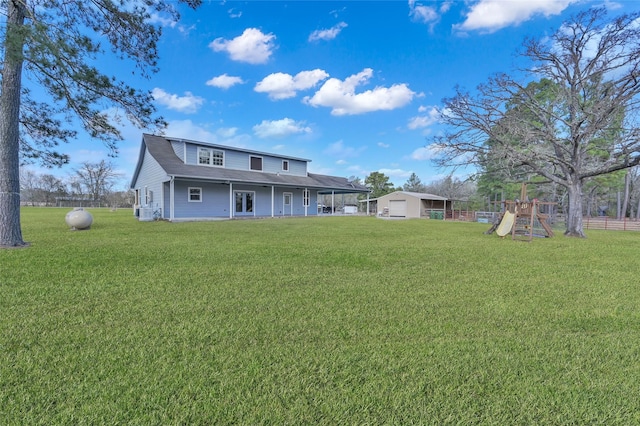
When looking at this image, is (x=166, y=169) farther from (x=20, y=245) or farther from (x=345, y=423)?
(x=345, y=423)

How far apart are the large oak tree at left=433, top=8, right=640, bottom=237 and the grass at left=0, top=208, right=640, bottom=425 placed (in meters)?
7.90

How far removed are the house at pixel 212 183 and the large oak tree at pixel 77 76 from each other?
678cm

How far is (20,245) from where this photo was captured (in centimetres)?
661

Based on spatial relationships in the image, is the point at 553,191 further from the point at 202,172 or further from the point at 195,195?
the point at 195,195

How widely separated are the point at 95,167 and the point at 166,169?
139ft

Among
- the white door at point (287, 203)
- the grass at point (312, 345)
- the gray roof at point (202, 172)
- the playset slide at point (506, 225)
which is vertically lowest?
the grass at point (312, 345)

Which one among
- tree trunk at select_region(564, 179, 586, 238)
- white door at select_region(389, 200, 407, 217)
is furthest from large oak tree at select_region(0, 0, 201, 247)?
white door at select_region(389, 200, 407, 217)

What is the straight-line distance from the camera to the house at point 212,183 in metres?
16.1

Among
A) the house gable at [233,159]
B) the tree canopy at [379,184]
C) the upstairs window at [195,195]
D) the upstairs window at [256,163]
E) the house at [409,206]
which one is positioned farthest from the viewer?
the tree canopy at [379,184]

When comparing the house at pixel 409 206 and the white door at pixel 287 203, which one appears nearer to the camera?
the white door at pixel 287 203

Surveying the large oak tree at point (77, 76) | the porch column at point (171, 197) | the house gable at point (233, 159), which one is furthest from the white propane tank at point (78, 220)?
the house gable at point (233, 159)

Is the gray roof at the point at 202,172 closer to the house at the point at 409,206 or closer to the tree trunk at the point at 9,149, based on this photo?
the tree trunk at the point at 9,149

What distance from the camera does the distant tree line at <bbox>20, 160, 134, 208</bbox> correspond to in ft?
153

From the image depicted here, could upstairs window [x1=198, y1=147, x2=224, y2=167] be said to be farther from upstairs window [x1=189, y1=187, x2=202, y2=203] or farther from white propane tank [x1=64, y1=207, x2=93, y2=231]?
white propane tank [x1=64, y1=207, x2=93, y2=231]
